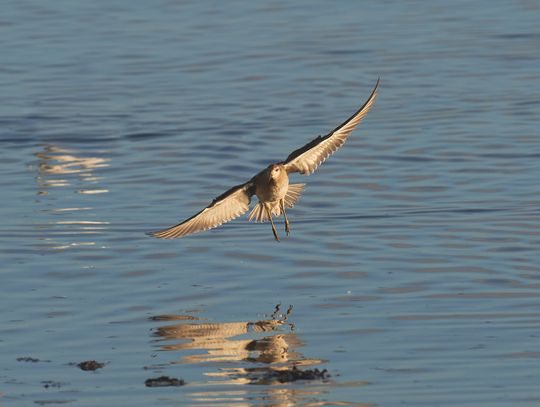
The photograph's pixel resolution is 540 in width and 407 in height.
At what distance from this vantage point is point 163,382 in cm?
899

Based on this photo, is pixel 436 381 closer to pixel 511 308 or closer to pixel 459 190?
pixel 511 308

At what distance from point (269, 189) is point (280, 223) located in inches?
72.8

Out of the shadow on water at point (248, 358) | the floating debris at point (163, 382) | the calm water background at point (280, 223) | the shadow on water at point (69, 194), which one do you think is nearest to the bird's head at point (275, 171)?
the calm water background at point (280, 223)

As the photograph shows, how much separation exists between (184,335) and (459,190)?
5.36 meters

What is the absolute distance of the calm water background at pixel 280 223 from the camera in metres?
9.38

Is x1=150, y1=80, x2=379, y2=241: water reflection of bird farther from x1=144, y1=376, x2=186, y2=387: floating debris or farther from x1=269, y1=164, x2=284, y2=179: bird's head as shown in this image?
x1=144, y1=376, x2=186, y2=387: floating debris

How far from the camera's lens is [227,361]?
958 centimetres

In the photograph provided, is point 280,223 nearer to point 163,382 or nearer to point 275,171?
point 275,171

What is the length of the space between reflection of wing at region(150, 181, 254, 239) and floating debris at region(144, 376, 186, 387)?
2.64 metres

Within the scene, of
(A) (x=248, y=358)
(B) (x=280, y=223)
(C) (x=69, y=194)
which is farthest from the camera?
(C) (x=69, y=194)

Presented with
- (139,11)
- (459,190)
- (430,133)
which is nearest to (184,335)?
(459,190)

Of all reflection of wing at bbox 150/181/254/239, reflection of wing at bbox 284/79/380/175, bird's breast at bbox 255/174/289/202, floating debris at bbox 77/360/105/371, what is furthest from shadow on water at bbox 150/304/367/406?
reflection of wing at bbox 284/79/380/175

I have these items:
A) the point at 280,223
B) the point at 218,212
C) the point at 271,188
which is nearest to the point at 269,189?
the point at 271,188

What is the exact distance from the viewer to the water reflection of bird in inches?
467
